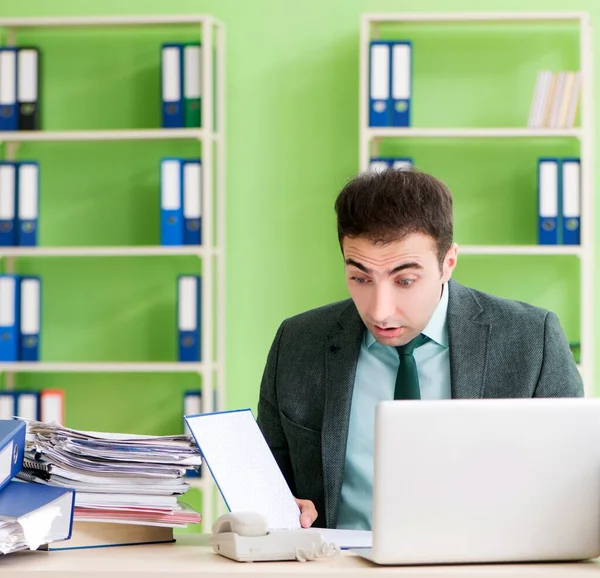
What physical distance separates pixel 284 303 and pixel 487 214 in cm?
83

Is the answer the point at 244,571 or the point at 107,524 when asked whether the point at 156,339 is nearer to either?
the point at 107,524

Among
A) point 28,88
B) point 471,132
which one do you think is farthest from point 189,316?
point 471,132

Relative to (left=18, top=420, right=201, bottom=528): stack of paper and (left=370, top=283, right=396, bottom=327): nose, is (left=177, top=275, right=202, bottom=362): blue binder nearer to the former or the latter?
(left=370, top=283, right=396, bottom=327): nose

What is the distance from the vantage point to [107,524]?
62.7 inches

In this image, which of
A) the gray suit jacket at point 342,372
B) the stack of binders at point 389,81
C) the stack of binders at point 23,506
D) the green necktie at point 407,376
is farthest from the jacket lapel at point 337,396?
the stack of binders at point 389,81

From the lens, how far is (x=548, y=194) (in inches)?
140

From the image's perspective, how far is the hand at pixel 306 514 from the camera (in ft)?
5.74

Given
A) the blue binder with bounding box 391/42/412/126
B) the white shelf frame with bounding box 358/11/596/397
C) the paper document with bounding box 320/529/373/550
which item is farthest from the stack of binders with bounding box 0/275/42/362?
the paper document with bounding box 320/529/373/550

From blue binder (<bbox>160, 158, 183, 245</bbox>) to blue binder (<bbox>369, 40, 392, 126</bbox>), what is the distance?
71 centimetres

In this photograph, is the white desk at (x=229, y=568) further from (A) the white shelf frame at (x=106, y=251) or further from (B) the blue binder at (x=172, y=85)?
(B) the blue binder at (x=172, y=85)

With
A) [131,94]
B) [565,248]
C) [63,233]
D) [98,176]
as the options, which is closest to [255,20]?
[131,94]

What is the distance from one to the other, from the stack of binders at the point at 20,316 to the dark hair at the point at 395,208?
201cm

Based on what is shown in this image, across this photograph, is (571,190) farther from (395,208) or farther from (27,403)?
(27,403)

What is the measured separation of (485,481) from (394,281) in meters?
0.56
